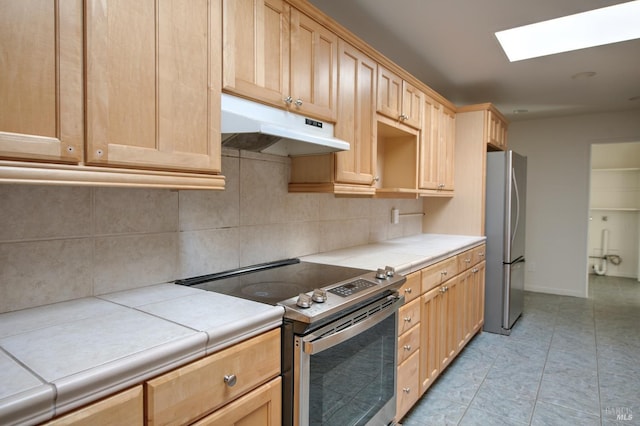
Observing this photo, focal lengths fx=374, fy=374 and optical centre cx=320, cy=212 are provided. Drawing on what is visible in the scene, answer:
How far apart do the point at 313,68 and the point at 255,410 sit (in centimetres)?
145

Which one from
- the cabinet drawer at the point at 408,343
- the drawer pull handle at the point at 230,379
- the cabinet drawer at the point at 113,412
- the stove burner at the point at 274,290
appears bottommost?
the cabinet drawer at the point at 408,343

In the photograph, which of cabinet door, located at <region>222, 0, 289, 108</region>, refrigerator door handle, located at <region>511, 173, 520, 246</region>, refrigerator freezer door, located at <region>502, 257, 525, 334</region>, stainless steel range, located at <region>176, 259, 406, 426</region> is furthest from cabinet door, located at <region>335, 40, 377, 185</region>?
refrigerator freezer door, located at <region>502, 257, 525, 334</region>

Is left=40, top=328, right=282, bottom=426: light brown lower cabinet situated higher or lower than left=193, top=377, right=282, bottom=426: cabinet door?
higher

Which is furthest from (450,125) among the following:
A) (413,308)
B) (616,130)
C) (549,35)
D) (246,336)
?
(246,336)

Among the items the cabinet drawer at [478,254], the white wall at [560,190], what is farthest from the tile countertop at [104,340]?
the white wall at [560,190]

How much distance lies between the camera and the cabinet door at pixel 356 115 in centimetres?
198

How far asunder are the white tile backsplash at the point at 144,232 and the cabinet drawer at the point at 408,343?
2.44 feet

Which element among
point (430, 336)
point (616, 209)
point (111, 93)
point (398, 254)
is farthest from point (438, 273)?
point (616, 209)

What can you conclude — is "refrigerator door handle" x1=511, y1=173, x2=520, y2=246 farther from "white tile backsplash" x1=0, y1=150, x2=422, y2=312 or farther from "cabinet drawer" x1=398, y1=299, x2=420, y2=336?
"white tile backsplash" x1=0, y1=150, x2=422, y2=312

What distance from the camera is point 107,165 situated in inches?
39.6

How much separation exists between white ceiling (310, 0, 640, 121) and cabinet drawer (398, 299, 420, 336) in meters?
1.68

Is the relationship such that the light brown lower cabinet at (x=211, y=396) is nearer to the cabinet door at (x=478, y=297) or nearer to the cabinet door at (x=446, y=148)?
the cabinet door at (x=478, y=297)

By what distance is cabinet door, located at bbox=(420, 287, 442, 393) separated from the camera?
7.23 ft

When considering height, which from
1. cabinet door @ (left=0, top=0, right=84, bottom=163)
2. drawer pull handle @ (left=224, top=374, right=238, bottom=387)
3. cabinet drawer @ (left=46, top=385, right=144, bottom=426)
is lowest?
drawer pull handle @ (left=224, top=374, right=238, bottom=387)
